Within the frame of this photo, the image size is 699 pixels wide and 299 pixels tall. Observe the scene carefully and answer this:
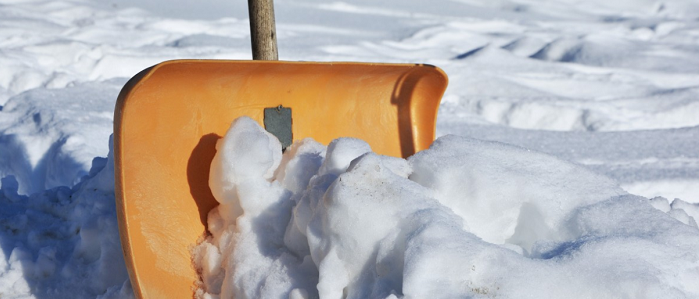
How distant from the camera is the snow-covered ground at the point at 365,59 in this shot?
2.01 m

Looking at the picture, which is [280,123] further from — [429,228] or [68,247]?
[429,228]

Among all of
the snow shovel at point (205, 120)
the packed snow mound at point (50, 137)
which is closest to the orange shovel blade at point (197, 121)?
the snow shovel at point (205, 120)

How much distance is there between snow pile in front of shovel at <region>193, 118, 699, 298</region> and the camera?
1263 millimetres

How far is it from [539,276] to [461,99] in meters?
3.48

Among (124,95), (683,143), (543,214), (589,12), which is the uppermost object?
(124,95)

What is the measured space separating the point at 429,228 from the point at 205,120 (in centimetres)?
83

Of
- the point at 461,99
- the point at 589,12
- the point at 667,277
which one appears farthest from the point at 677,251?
the point at 589,12

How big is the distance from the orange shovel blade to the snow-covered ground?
0.56 feet

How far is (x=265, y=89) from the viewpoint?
6.58 feet

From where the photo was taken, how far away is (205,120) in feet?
6.24

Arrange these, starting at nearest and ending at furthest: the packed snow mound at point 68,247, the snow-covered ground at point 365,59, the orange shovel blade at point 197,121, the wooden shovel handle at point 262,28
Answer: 1. the orange shovel blade at point 197,121
2. the packed snow mound at point 68,247
3. the snow-covered ground at point 365,59
4. the wooden shovel handle at point 262,28

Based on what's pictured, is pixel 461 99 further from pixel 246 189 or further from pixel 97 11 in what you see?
pixel 97 11

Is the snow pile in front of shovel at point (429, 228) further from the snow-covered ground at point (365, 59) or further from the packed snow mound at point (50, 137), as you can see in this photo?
the packed snow mound at point (50, 137)

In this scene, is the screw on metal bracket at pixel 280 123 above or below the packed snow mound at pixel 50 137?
above
